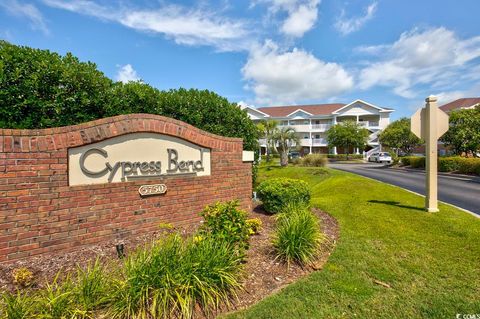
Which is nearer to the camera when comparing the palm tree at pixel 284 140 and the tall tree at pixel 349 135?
the palm tree at pixel 284 140

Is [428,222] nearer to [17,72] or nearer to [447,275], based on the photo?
[447,275]

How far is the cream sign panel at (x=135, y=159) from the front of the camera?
4473 millimetres

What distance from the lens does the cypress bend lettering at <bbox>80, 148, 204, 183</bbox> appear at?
A: 459cm

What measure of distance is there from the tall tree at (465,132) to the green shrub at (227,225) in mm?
25220

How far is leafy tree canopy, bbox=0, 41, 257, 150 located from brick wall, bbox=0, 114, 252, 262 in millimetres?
837

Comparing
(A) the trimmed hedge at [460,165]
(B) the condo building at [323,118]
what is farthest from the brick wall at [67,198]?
(B) the condo building at [323,118]

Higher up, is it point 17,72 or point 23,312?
point 17,72

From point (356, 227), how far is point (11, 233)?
21.3 ft

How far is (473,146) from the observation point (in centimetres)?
2155

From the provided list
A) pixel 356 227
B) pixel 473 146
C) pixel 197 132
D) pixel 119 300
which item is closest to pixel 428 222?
pixel 356 227

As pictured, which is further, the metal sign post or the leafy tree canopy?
the metal sign post

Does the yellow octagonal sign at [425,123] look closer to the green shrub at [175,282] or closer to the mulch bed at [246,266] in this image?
the mulch bed at [246,266]

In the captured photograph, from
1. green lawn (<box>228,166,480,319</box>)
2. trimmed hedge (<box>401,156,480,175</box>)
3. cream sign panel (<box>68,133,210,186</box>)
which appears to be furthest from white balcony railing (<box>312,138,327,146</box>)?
cream sign panel (<box>68,133,210,186</box>)

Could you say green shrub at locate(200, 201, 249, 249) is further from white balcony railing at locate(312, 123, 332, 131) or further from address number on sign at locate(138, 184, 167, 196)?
white balcony railing at locate(312, 123, 332, 131)
